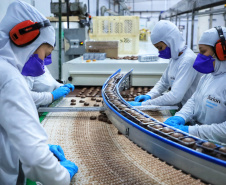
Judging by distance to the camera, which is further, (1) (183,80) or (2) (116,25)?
(2) (116,25)

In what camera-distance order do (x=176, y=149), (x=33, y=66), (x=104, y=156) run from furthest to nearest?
(x=104, y=156) < (x=33, y=66) < (x=176, y=149)

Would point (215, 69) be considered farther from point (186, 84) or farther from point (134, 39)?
point (134, 39)

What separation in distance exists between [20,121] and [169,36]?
204 centimetres

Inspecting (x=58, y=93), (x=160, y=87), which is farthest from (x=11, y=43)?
(x=160, y=87)

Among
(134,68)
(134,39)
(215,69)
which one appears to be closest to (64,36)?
(134,39)

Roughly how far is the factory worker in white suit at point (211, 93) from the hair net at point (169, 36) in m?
0.71

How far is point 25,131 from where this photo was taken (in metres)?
0.95

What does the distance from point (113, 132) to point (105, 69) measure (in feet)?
6.87

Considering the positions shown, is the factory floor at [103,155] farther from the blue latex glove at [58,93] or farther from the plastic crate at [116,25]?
the plastic crate at [116,25]

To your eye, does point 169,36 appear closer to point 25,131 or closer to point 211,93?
point 211,93

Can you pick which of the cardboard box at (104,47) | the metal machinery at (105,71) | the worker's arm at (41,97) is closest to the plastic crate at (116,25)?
the cardboard box at (104,47)

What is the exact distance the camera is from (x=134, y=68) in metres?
3.96

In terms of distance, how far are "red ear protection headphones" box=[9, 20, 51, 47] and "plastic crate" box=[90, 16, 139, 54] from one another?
4124 millimetres

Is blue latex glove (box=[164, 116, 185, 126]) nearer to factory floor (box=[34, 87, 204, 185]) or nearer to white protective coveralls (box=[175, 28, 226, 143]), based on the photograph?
white protective coveralls (box=[175, 28, 226, 143])
